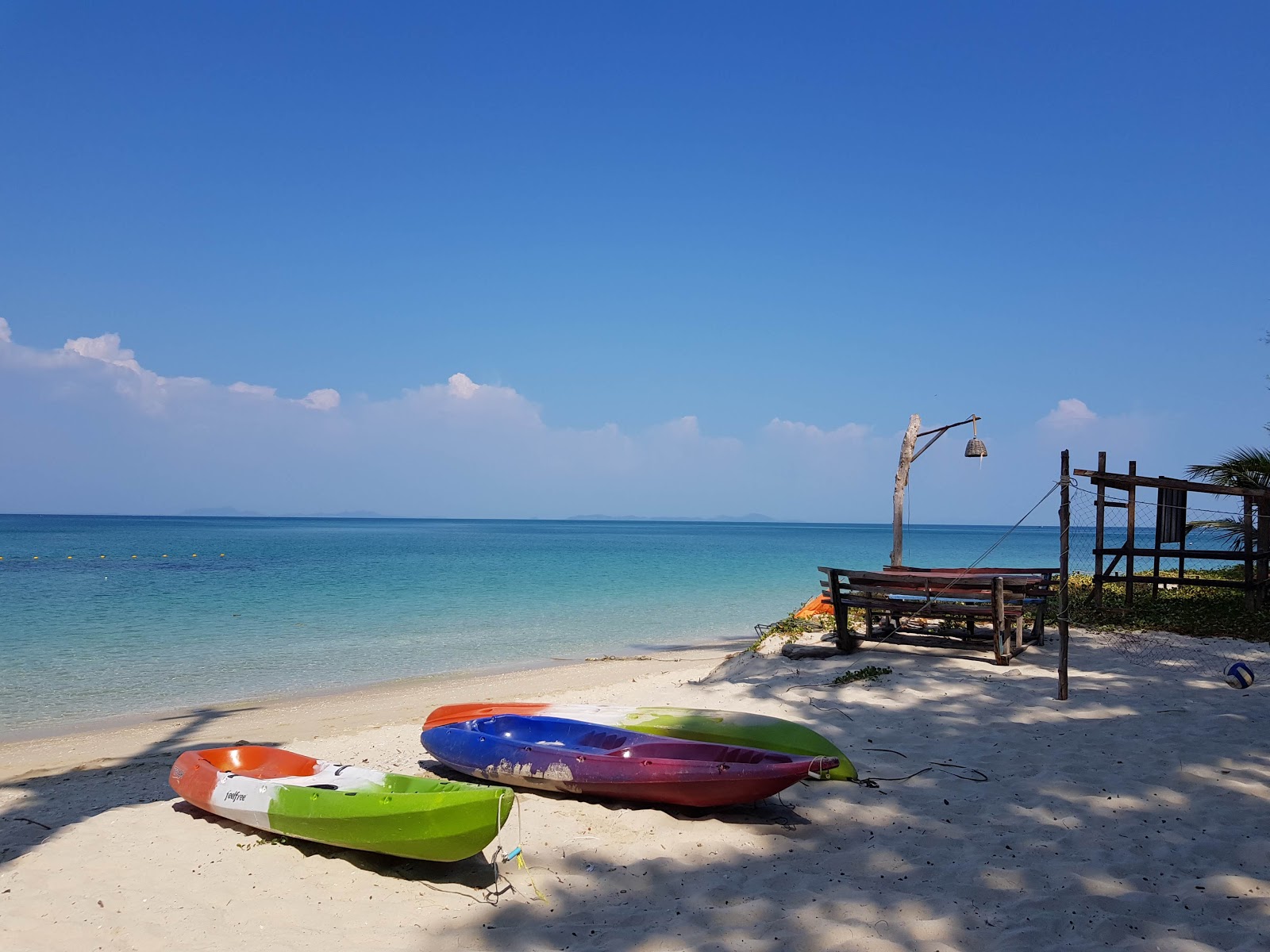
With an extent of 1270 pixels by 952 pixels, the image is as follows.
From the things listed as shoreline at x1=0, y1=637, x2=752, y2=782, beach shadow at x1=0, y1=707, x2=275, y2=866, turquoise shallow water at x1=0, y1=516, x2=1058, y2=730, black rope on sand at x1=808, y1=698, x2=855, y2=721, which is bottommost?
turquoise shallow water at x1=0, y1=516, x2=1058, y2=730

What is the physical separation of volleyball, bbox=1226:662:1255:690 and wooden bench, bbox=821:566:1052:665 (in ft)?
6.87

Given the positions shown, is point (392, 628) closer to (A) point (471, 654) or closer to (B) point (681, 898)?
(A) point (471, 654)

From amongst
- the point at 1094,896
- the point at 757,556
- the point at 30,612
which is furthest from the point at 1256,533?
the point at 757,556

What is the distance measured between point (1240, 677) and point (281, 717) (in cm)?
1127

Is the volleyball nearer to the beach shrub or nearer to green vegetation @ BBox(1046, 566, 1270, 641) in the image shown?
green vegetation @ BBox(1046, 566, 1270, 641)

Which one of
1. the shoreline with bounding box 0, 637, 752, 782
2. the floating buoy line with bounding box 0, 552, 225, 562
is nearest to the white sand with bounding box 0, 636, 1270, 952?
the shoreline with bounding box 0, 637, 752, 782

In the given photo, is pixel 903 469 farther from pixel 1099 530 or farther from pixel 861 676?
pixel 861 676

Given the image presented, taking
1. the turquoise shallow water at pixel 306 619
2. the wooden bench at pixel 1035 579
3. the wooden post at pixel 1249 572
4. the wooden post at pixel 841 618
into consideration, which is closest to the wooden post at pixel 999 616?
the wooden bench at pixel 1035 579

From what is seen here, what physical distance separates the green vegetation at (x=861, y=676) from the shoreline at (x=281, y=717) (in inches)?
161

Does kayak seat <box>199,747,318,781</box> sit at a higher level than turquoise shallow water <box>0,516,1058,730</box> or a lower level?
higher

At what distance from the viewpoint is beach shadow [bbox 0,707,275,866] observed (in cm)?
591

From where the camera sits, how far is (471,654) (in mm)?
16031

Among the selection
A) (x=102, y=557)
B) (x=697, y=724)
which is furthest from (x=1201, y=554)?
(x=102, y=557)

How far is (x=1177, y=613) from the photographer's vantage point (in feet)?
39.4
